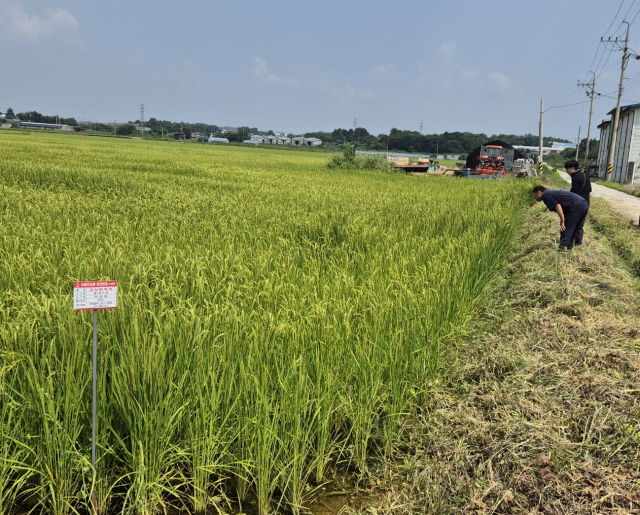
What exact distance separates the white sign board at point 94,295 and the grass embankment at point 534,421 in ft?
4.82

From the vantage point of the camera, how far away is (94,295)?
1896 millimetres

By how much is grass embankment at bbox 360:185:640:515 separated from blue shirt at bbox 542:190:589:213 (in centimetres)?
238

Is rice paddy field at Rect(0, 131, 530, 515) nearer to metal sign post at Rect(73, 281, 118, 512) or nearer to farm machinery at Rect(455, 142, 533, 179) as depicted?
metal sign post at Rect(73, 281, 118, 512)

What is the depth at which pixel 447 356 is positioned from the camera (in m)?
3.46

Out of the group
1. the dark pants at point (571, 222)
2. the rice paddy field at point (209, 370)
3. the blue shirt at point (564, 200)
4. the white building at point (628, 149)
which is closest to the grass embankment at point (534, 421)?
the rice paddy field at point (209, 370)

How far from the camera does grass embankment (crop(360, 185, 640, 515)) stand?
2141 mm

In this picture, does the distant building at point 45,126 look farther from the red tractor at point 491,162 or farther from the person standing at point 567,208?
the person standing at point 567,208

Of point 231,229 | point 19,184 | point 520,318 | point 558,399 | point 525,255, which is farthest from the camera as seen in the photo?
point 19,184

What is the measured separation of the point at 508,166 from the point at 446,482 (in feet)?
91.9

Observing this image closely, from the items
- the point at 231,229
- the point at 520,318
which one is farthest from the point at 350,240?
the point at 520,318

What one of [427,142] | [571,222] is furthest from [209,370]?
[427,142]

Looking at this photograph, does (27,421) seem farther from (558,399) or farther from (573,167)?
(573,167)

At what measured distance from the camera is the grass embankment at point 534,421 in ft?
7.02

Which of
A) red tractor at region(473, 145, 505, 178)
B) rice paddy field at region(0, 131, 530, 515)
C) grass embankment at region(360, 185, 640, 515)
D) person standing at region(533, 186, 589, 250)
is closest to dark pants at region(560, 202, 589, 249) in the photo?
person standing at region(533, 186, 589, 250)
